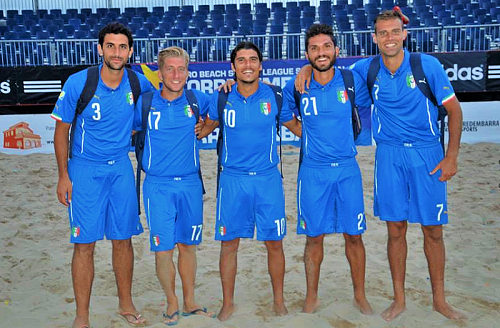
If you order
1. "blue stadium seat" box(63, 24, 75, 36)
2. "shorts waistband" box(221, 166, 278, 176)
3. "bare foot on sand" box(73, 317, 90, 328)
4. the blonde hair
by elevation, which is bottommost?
"bare foot on sand" box(73, 317, 90, 328)

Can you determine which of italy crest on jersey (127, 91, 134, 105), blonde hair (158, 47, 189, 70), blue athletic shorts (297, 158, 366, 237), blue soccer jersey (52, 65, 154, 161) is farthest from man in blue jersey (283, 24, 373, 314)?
blue soccer jersey (52, 65, 154, 161)

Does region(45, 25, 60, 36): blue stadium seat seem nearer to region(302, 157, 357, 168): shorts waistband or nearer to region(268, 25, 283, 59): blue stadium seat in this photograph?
region(268, 25, 283, 59): blue stadium seat

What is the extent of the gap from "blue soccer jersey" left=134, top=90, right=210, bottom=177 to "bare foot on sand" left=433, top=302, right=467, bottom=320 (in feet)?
7.29

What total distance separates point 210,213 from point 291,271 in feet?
6.91

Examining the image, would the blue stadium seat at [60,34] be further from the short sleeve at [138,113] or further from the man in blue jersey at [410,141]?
the man in blue jersey at [410,141]

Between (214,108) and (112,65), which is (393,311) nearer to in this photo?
(214,108)

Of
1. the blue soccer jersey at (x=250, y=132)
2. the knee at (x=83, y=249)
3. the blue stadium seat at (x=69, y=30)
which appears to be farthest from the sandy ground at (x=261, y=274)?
the blue stadium seat at (x=69, y=30)

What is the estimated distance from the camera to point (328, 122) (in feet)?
14.3

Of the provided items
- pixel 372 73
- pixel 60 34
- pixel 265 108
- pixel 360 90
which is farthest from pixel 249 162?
pixel 60 34

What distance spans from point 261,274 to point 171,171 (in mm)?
1769

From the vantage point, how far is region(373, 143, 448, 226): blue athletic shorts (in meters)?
4.31

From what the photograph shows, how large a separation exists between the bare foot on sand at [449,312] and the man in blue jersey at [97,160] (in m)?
2.51

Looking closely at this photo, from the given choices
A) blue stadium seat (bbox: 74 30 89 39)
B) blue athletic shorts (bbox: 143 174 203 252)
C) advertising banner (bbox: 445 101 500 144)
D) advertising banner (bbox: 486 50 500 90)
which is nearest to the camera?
blue athletic shorts (bbox: 143 174 203 252)

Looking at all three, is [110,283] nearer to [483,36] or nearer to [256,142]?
[256,142]
